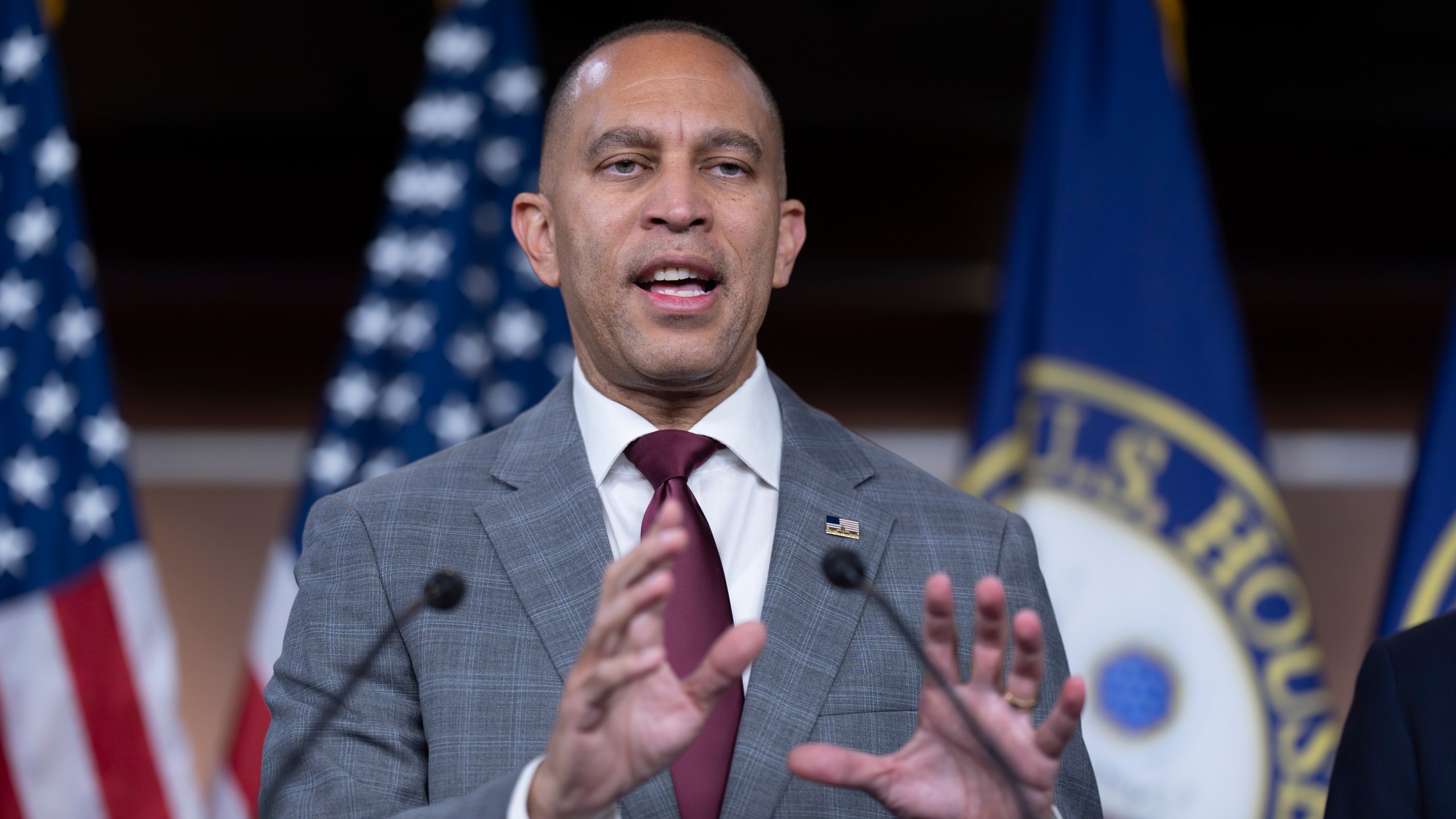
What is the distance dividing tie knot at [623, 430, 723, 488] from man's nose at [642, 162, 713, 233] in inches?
9.4

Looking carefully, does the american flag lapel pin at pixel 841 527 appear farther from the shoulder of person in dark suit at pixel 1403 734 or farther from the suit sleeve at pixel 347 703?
the shoulder of person in dark suit at pixel 1403 734

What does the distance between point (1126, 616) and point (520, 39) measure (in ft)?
6.54

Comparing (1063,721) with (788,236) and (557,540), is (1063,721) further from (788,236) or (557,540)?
(788,236)

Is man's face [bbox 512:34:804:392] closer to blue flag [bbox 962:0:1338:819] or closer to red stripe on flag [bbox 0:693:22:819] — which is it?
blue flag [bbox 962:0:1338:819]

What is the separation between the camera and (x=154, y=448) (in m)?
4.15

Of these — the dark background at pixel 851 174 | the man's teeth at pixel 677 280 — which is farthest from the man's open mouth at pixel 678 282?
the dark background at pixel 851 174

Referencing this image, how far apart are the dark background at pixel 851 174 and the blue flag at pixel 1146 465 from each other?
0.76 metres

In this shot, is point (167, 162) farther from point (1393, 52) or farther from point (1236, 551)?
point (1393, 52)

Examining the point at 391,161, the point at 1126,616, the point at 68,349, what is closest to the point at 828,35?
the point at 391,161

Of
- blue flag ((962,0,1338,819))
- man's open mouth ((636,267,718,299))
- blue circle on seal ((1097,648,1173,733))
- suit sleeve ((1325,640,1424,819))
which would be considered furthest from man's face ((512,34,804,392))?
blue circle on seal ((1097,648,1173,733))

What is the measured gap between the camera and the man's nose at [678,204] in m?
1.48

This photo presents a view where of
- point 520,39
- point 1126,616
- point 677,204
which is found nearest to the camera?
point 677,204

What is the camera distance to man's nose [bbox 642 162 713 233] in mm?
1484

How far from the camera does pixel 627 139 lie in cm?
154
